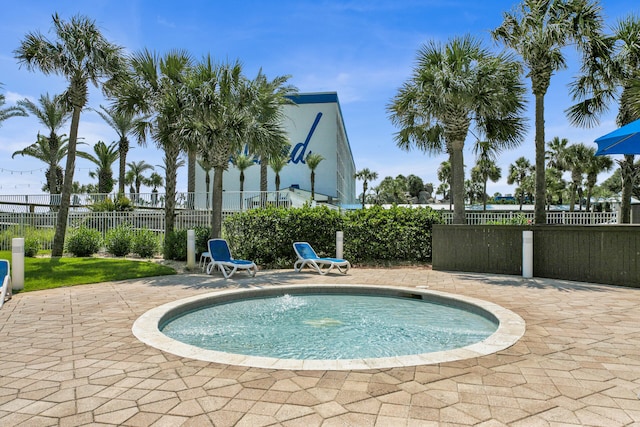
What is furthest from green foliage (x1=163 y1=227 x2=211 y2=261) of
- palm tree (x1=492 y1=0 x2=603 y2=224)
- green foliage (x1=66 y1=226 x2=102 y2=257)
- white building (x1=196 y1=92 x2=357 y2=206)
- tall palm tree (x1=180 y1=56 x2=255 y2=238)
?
white building (x1=196 y1=92 x2=357 y2=206)

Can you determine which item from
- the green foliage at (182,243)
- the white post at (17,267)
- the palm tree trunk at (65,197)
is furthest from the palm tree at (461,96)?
the palm tree trunk at (65,197)

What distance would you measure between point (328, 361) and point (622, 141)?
20.4 feet

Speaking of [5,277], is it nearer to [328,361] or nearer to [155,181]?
[328,361]

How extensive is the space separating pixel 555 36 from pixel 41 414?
13741mm

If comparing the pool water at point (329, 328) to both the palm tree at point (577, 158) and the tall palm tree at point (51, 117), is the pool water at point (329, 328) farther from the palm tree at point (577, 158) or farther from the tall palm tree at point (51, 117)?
the palm tree at point (577, 158)

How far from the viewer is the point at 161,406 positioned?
108 inches

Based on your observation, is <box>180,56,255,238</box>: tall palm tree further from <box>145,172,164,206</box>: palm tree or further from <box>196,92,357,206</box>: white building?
<box>145,172,164,206</box>: palm tree

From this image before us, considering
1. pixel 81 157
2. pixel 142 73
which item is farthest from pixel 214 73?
pixel 81 157

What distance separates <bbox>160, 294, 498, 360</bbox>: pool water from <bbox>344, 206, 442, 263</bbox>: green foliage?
5305 mm

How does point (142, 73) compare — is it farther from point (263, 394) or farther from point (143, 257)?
point (263, 394)

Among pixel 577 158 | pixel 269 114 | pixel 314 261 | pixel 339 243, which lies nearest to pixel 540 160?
pixel 339 243

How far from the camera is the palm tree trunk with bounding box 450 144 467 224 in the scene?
12.5 meters

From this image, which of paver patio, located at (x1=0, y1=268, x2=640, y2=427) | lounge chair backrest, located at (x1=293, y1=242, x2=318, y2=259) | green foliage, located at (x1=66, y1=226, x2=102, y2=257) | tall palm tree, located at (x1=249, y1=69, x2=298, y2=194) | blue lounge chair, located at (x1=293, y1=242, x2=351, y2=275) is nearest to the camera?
paver patio, located at (x1=0, y1=268, x2=640, y2=427)

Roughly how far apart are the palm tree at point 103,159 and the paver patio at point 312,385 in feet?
90.5
